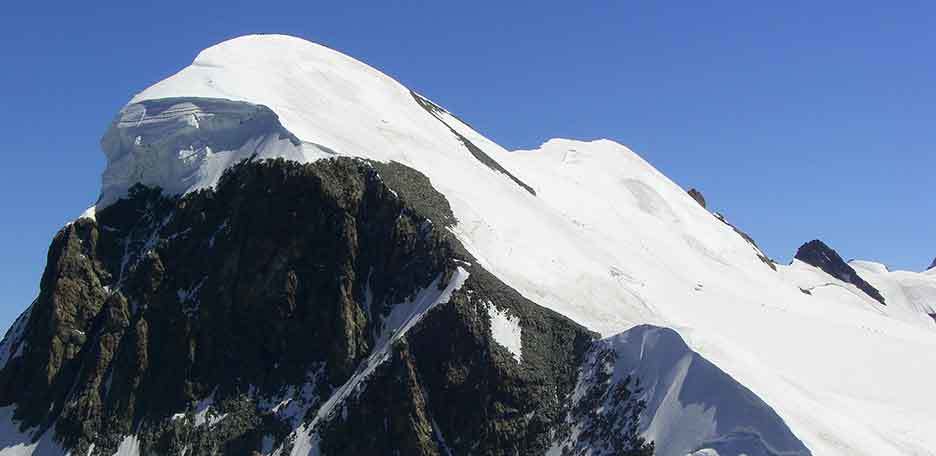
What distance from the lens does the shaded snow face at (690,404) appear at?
3606 cm

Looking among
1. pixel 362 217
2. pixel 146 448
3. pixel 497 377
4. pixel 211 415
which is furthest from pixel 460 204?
pixel 146 448

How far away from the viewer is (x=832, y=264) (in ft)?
325

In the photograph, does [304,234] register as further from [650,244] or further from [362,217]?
[650,244]

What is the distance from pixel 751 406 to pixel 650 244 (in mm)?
27473

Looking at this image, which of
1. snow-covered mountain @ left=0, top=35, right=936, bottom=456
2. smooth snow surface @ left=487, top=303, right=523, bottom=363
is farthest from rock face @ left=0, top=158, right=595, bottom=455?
smooth snow surface @ left=487, top=303, right=523, bottom=363

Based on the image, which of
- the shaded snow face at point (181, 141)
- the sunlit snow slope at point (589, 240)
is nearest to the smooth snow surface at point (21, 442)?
the shaded snow face at point (181, 141)

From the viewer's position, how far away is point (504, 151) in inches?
2896

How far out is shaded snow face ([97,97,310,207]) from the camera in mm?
55719

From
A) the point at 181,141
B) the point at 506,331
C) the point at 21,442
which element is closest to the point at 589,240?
the point at 506,331

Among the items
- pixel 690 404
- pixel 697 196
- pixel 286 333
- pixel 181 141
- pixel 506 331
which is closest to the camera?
pixel 690 404

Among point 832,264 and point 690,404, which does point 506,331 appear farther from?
point 832,264

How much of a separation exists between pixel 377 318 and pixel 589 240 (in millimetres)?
14563

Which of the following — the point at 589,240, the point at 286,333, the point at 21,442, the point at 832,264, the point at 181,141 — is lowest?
the point at 21,442

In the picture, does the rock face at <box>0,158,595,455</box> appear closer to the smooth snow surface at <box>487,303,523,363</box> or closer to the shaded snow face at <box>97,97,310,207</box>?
the smooth snow surface at <box>487,303,523,363</box>
